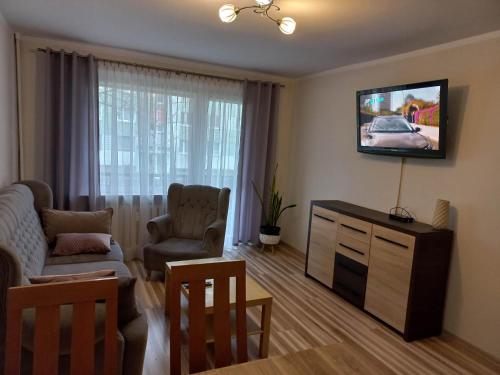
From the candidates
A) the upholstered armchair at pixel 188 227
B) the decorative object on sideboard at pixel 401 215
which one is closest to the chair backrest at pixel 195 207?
the upholstered armchair at pixel 188 227

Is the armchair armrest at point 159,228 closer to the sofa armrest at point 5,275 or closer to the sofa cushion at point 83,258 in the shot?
the sofa cushion at point 83,258

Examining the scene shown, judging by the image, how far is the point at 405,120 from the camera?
118 inches

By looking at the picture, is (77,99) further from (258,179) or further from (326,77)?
(326,77)

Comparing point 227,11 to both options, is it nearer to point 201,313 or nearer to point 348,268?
point 201,313

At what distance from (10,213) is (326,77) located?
3621 mm

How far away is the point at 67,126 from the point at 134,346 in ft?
9.30

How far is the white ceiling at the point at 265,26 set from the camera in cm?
228

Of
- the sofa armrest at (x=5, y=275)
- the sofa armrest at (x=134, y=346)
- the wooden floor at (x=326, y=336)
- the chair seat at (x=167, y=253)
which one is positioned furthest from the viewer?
the chair seat at (x=167, y=253)

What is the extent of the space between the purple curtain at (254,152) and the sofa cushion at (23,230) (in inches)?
97.0

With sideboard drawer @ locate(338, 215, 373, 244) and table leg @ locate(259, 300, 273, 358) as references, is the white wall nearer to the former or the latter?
sideboard drawer @ locate(338, 215, 373, 244)

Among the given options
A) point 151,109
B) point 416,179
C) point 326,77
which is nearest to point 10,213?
point 151,109

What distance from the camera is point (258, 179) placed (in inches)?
186

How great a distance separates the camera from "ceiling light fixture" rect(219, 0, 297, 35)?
210 centimetres

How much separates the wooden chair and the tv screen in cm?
266
